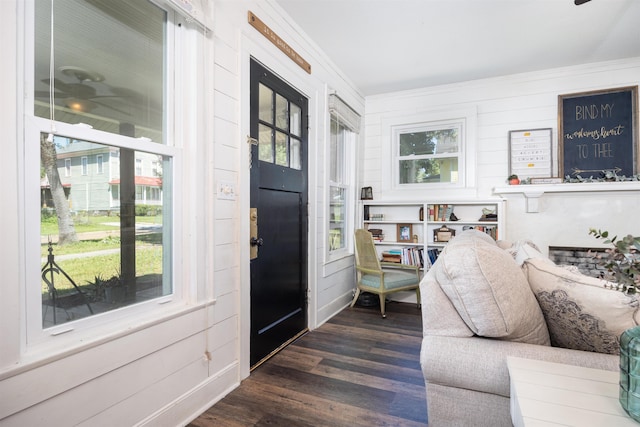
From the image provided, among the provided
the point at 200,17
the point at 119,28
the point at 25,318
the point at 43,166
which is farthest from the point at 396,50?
the point at 25,318

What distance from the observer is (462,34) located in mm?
3014

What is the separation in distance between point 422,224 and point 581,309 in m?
3.04

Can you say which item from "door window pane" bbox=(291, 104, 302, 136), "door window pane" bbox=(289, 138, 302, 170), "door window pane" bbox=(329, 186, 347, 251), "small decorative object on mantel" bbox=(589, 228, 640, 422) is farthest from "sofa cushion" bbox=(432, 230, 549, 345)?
"door window pane" bbox=(329, 186, 347, 251)

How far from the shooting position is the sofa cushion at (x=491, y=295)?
1241 mm

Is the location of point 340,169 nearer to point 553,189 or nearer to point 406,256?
point 406,256

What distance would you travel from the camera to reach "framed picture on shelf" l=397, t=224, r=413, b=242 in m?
4.29

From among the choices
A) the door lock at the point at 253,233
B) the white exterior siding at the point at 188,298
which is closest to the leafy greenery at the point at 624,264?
the white exterior siding at the point at 188,298

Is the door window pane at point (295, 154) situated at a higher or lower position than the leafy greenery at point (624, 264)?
higher

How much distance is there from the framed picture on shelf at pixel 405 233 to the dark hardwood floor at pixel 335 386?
1392mm

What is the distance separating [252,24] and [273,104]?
57 centimetres

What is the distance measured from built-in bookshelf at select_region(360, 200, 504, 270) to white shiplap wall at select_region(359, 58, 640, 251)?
144 millimetres

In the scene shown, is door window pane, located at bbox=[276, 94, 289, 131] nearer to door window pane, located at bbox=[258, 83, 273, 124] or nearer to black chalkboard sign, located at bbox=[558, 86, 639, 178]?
door window pane, located at bbox=[258, 83, 273, 124]

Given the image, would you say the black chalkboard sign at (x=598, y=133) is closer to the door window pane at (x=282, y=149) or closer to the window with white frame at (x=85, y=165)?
the door window pane at (x=282, y=149)

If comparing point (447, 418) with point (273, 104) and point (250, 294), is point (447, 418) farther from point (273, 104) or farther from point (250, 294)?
point (273, 104)
